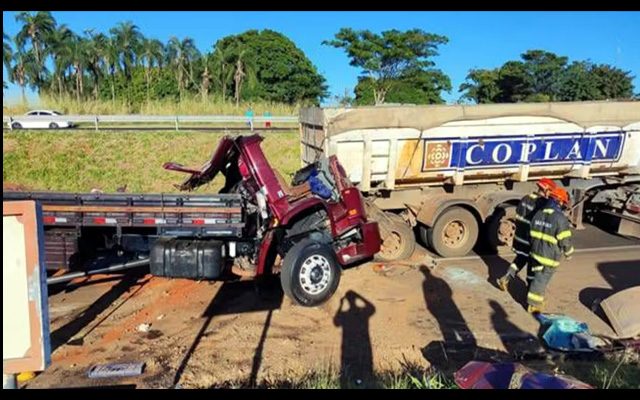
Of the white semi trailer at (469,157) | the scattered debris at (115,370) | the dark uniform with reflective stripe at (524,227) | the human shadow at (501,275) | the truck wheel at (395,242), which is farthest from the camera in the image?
the truck wheel at (395,242)

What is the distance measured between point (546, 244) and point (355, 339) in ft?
8.30

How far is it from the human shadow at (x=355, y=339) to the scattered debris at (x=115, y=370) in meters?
1.90

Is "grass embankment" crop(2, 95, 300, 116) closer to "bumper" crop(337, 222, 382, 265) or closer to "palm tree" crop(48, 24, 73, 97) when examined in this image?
"palm tree" crop(48, 24, 73, 97)

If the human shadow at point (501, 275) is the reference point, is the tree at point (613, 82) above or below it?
above

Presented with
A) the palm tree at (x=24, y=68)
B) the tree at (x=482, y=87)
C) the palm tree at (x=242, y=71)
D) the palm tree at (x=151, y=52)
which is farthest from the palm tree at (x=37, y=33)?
the tree at (x=482, y=87)

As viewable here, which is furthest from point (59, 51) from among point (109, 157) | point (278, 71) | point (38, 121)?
point (109, 157)

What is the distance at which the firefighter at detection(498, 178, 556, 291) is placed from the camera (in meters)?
6.53

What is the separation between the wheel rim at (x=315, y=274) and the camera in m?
6.46

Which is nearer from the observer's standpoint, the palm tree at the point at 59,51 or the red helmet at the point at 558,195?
the red helmet at the point at 558,195

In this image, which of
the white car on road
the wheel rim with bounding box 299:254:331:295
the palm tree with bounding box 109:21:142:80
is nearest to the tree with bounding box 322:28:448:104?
the palm tree with bounding box 109:21:142:80

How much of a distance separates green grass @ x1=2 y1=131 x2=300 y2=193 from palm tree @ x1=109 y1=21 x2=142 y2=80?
82.8 ft

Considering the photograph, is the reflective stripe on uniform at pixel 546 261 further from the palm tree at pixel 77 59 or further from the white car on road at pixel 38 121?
the palm tree at pixel 77 59

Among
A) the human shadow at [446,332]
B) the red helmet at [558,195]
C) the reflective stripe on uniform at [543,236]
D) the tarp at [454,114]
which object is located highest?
the tarp at [454,114]
